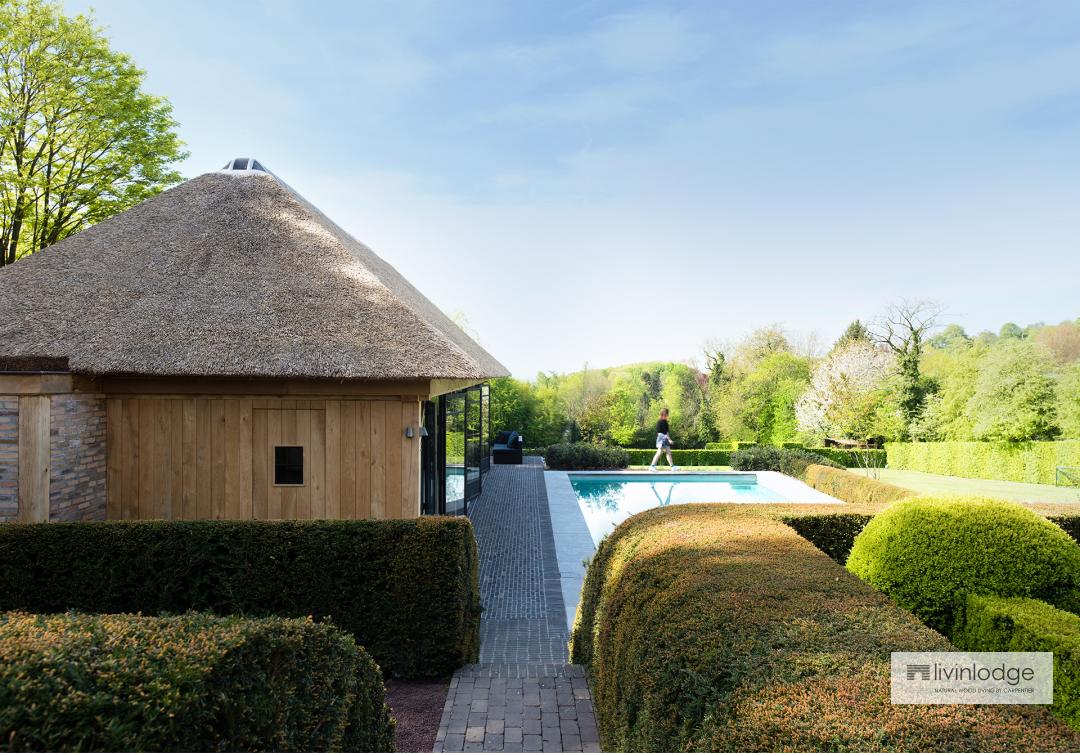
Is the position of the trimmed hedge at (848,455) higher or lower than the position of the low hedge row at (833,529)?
lower

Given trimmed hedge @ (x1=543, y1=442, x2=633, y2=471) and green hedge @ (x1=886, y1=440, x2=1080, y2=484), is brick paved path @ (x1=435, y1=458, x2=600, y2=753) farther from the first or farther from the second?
green hedge @ (x1=886, y1=440, x2=1080, y2=484)

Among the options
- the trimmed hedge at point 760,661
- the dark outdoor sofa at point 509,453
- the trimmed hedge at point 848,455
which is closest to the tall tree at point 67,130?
the dark outdoor sofa at point 509,453

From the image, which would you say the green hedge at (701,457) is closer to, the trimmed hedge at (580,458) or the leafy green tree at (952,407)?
the trimmed hedge at (580,458)

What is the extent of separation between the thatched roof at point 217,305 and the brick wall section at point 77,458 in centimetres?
59

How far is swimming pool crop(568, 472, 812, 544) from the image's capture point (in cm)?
1602

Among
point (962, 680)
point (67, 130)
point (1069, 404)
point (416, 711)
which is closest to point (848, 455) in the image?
point (1069, 404)

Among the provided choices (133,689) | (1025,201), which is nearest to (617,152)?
(1025,201)

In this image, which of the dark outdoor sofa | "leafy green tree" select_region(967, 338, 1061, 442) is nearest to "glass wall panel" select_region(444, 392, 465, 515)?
the dark outdoor sofa

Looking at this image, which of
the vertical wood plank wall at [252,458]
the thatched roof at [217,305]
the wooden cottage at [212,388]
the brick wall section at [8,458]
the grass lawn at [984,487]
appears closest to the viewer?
the brick wall section at [8,458]

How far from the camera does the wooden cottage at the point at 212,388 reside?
23.7ft

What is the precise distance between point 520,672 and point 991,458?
83.8ft

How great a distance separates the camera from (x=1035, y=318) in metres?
45.2

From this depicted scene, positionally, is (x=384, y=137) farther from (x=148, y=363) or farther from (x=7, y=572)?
(x=7, y=572)

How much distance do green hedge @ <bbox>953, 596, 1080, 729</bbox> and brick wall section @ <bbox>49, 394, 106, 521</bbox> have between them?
9.42 m
